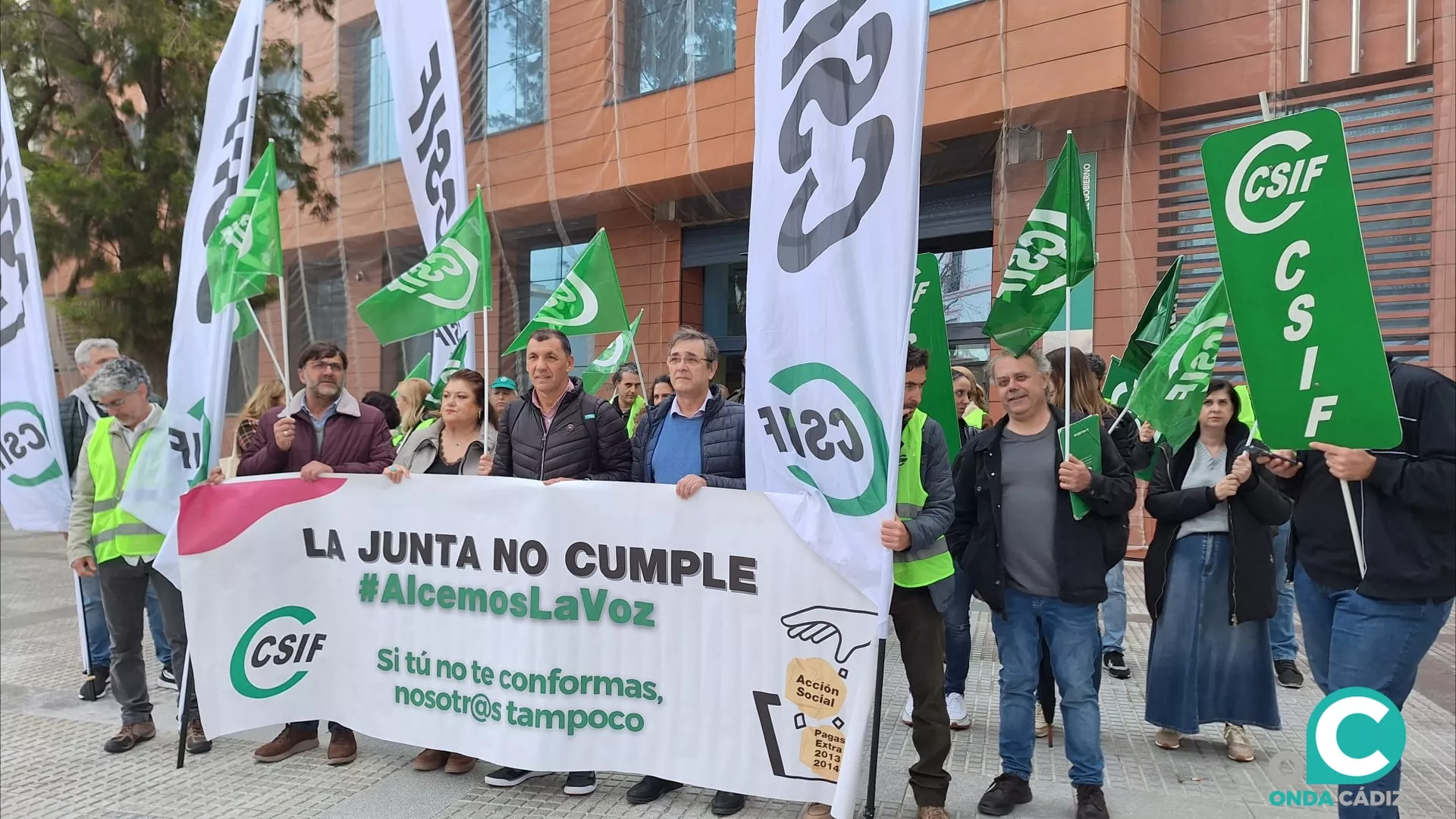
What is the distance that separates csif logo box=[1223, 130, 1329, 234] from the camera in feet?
8.97

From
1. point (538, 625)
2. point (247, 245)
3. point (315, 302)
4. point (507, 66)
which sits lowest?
point (538, 625)

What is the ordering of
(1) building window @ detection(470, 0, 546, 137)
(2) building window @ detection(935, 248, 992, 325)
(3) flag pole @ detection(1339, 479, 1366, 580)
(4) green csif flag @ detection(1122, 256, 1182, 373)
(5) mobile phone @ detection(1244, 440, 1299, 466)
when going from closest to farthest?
(3) flag pole @ detection(1339, 479, 1366, 580) → (5) mobile phone @ detection(1244, 440, 1299, 466) → (4) green csif flag @ detection(1122, 256, 1182, 373) → (2) building window @ detection(935, 248, 992, 325) → (1) building window @ detection(470, 0, 546, 137)

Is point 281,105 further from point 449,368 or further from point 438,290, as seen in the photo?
point 438,290

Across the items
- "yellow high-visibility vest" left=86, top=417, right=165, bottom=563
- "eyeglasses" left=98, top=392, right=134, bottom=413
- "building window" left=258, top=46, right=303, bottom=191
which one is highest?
"building window" left=258, top=46, right=303, bottom=191

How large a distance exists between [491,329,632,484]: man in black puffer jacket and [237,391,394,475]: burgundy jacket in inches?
32.2

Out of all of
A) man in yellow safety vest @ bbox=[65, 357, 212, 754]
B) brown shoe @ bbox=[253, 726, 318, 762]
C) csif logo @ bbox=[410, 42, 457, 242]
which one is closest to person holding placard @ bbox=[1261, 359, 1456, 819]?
brown shoe @ bbox=[253, 726, 318, 762]

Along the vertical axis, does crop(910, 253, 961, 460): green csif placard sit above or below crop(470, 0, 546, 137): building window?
below

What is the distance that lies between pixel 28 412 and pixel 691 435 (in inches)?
175

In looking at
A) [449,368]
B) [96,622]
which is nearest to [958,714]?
[449,368]

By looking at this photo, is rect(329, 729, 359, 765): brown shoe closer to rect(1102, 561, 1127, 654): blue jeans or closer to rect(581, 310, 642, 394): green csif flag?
rect(581, 310, 642, 394): green csif flag

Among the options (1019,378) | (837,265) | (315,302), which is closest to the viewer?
(837,265)

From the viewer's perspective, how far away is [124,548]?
179 inches

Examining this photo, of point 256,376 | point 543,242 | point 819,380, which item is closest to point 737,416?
point 819,380

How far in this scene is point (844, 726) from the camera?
10.9 ft
